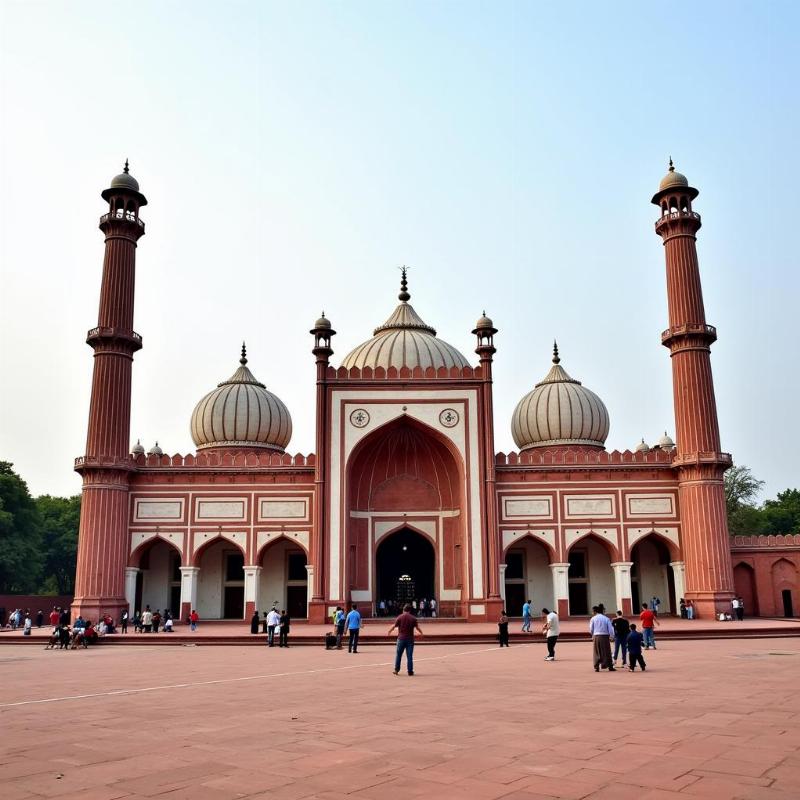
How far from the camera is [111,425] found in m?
25.2

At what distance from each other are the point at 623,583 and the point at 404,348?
35.4 feet

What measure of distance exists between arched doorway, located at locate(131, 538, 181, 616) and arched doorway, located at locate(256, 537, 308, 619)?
280cm

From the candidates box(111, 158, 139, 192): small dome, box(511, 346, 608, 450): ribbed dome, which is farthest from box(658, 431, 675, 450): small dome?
box(111, 158, 139, 192): small dome

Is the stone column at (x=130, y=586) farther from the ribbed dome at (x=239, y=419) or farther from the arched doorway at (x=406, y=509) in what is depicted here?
the ribbed dome at (x=239, y=419)

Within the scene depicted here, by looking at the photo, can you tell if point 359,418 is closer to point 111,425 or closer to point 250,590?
point 250,590

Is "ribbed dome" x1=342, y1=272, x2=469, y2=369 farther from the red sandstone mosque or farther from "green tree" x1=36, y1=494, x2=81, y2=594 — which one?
"green tree" x1=36, y1=494, x2=81, y2=594

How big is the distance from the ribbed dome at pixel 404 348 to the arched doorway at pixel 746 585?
11071 millimetres

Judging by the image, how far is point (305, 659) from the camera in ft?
46.6

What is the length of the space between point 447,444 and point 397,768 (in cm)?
2114

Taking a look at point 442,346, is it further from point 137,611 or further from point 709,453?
point 137,611

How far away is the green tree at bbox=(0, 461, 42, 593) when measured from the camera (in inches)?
1339

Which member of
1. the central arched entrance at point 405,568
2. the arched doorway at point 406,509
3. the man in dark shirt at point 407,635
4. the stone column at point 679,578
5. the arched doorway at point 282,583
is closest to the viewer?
the man in dark shirt at point 407,635

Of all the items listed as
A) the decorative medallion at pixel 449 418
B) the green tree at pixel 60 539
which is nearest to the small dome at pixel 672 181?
the decorative medallion at pixel 449 418

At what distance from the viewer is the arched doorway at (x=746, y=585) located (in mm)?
26438
